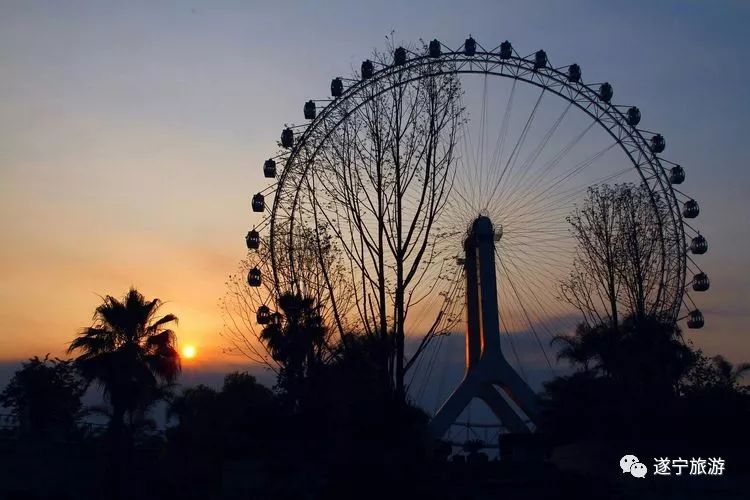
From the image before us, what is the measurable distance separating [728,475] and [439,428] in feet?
92.7

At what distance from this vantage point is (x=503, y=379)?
52125mm

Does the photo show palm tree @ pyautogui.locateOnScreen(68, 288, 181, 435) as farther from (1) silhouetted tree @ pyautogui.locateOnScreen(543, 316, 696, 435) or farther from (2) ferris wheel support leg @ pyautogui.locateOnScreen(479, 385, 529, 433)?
(2) ferris wheel support leg @ pyautogui.locateOnScreen(479, 385, 529, 433)

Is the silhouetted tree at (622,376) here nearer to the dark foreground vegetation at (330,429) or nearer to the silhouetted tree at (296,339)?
the dark foreground vegetation at (330,429)

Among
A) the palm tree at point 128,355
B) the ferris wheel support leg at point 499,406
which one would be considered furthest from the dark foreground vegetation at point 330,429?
the ferris wheel support leg at point 499,406

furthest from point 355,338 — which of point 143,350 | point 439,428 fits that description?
point 439,428

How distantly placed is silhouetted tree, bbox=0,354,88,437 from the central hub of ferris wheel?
1763 cm

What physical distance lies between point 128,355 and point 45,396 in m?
12.3

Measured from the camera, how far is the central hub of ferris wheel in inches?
1971

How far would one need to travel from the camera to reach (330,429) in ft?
76.6

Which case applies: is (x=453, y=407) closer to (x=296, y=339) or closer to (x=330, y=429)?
(x=296, y=339)

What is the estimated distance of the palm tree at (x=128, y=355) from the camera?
33.2 meters

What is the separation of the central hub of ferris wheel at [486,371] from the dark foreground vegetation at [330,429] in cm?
592

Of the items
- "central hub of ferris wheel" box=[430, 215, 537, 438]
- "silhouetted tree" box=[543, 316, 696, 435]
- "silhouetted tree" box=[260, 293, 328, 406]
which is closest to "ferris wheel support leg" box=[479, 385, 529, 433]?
"central hub of ferris wheel" box=[430, 215, 537, 438]

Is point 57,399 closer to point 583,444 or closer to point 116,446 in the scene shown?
point 116,446
